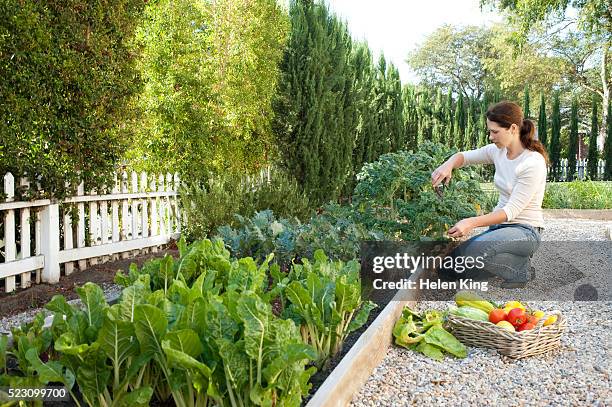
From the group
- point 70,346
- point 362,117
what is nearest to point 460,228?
point 70,346

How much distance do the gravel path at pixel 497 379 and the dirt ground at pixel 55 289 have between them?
3.36 metres

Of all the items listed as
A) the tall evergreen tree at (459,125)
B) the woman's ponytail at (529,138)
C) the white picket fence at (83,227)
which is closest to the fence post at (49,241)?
the white picket fence at (83,227)

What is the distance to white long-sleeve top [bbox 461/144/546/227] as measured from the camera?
14.6ft

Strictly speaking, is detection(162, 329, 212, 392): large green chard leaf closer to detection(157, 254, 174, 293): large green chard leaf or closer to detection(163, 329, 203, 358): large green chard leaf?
detection(163, 329, 203, 358): large green chard leaf

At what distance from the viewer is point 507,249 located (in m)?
4.74

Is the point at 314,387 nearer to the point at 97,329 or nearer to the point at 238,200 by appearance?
the point at 97,329

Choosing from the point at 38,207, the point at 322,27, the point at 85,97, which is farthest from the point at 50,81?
the point at 322,27

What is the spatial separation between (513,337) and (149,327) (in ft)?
7.47

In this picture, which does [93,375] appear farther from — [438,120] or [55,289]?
[438,120]

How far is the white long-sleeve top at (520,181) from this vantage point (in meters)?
4.45

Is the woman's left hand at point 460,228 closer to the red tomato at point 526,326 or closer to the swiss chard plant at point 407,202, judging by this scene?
the red tomato at point 526,326

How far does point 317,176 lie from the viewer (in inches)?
406
